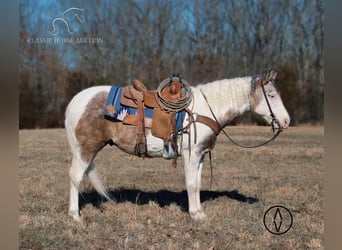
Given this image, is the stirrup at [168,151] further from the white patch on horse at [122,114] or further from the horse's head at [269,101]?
the horse's head at [269,101]

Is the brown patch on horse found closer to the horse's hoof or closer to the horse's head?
the horse's hoof

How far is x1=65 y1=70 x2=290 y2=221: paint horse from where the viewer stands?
3.81m

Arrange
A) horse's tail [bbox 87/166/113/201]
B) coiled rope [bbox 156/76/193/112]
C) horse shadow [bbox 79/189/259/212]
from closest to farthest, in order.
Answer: coiled rope [bbox 156/76/193/112] → horse's tail [bbox 87/166/113/201] → horse shadow [bbox 79/189/259/212]

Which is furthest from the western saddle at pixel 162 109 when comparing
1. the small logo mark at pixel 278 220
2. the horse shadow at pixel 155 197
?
the small logo mark at pixel 278 220

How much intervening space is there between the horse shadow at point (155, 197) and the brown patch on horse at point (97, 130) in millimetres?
430

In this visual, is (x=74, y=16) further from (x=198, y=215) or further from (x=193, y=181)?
(x=198, y=215)

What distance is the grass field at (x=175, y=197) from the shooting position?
11.3 ft

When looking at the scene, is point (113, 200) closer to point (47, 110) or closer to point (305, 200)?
point (47, 110)

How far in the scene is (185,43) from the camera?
363 cm

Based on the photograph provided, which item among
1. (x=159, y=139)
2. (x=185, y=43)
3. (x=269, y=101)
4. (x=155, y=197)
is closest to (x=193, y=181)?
(x=159, y=139)

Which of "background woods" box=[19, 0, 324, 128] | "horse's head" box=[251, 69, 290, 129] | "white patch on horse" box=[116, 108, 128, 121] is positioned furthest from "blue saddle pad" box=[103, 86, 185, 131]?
"horse's head" box=[251, 69, 290, 129]

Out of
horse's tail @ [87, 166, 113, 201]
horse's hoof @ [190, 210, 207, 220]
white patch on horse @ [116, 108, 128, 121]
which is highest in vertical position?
white patch on horse @ [116, 108, 128, 121]

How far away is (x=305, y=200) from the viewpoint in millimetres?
3656
